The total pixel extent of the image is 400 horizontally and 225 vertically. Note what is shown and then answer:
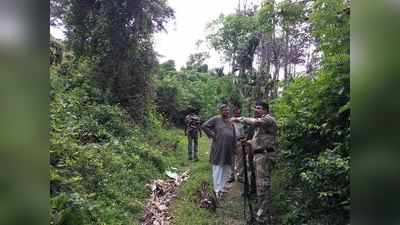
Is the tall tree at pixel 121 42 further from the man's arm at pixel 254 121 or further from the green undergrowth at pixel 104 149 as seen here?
the man's arm at pixel 254 121

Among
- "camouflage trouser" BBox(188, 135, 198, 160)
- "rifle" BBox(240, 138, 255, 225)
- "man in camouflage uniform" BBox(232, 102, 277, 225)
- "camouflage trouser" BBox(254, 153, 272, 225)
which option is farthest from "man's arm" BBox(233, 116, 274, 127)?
"camouflage trouser" BBox(188, 135, 198, 160)

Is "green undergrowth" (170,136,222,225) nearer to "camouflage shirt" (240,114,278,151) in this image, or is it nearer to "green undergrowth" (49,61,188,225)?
"green undergrowth" (49,61,188,225)

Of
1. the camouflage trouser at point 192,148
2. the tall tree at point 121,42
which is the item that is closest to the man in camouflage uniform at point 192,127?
the camouflage trouser at point 192,148

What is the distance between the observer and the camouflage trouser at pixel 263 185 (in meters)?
2.95

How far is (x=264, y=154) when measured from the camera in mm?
3027

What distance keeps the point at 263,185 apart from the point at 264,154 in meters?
0.29

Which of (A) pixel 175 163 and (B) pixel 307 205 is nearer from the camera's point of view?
(B) pixel 307 205

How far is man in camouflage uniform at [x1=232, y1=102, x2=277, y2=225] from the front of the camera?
2926 mm
